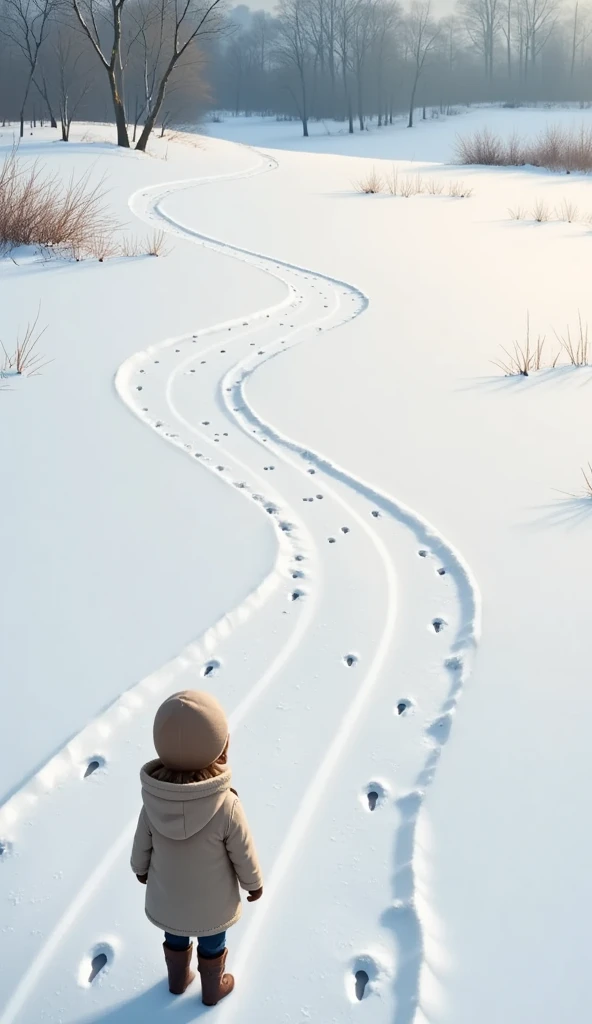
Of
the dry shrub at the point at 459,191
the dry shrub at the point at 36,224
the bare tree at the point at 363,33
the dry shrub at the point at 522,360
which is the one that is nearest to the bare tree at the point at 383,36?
the bare tree at the point at 363,33

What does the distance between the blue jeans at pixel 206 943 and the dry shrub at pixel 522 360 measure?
3681mm

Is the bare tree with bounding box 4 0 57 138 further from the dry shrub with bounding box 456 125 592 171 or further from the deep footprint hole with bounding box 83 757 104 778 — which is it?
the deep footprint hole with bounding box 83 757 104 778

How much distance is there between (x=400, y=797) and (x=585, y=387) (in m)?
3.06

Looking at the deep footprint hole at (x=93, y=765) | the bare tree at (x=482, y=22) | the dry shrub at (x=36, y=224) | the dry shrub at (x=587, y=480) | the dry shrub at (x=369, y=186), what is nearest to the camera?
the deep footprint hole at (x=93, y=765)

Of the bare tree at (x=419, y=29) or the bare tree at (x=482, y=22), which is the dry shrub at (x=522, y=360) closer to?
the bare tree at (x=419, y=29)

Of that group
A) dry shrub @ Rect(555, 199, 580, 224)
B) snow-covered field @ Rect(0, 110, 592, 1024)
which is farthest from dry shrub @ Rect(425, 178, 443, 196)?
snow-covered field @ Rect(0, 110, 592, 1024)

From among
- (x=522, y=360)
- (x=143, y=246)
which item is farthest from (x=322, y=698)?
(x=143, y=246)

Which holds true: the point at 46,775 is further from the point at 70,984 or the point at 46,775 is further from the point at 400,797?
the point at 400,797

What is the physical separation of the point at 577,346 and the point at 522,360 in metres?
0.39

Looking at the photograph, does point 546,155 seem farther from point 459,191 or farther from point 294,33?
point 294,33

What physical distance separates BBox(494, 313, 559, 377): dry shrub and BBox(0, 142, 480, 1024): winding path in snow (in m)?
1.54

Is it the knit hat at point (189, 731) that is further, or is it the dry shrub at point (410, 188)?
the dry shrub at point (410, 188)

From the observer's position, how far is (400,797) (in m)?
1.88

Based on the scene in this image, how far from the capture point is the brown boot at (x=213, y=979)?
1.43 meters
